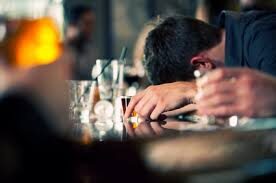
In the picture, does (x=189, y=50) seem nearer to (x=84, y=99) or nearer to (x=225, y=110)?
(x=84, y=99)

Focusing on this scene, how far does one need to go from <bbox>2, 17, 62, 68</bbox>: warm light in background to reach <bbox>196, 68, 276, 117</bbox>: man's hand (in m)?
0.27

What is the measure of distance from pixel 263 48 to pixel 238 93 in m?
0.56

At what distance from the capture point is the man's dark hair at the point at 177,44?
149 centimetres

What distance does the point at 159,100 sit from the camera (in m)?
1.29

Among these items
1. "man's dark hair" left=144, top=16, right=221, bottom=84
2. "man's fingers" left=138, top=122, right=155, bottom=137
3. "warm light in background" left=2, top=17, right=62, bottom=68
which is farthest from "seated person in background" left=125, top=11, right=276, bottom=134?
"warm light in background" left=2, top=17, right=62, bottom=68

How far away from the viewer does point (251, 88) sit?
0.74 metres

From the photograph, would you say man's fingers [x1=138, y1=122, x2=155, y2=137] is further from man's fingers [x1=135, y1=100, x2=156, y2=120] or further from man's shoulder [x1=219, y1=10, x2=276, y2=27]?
man's shoulder [x1=219, y1=10, x2=276, y2=27]

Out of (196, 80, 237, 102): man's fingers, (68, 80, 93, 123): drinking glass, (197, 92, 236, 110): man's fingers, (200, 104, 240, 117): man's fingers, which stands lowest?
(68, 80, 93, 123): drinking glass

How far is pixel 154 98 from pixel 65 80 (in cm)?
81

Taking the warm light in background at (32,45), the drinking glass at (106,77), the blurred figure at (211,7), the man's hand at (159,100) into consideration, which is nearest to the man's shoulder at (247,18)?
the man's hand at (159,100)

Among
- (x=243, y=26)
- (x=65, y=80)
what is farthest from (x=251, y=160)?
(x=243, y=26)

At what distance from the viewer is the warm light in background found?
1.51 feet

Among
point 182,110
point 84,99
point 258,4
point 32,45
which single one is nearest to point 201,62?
point 182,110

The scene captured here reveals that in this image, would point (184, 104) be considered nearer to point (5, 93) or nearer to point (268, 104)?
point (268, 104)
